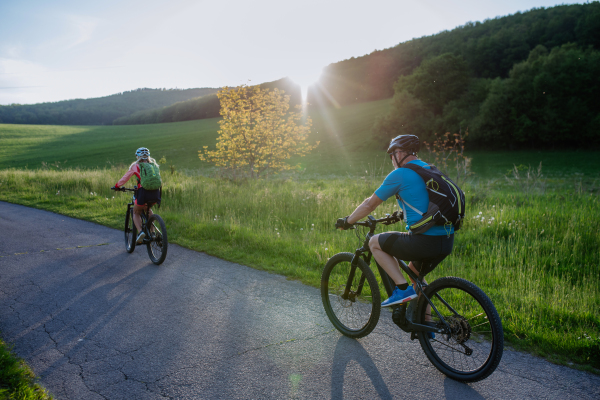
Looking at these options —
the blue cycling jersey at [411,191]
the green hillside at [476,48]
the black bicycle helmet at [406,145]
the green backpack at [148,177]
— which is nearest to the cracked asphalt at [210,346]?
the blue cycling jersey at [411,191]

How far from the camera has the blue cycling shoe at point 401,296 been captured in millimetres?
3117

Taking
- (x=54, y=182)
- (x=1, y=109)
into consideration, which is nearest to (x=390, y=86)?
(x=54, y=182)

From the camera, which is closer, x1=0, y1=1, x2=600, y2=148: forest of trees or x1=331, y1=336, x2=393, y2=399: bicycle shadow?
x1=331, y1=336, x2=393, y2=399: bicycle shadow

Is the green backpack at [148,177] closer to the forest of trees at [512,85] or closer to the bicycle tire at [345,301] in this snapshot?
the bicycle tire at [345,301]

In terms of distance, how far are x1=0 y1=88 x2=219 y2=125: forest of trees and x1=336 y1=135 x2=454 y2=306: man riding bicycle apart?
112104 mm

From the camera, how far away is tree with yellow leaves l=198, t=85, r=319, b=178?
17.0 metres

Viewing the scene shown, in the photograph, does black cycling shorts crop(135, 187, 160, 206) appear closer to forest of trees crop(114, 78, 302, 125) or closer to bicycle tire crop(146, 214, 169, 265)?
bicycle tire crop(146, 214, 169, 265)

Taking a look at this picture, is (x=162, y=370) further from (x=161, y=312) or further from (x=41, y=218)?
(x=41, y=218)

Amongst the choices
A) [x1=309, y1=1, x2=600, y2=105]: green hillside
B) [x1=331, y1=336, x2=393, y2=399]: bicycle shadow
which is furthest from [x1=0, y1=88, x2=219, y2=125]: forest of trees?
[x1=331, y1=336, x2=393, y2=399]: bicycle shadow

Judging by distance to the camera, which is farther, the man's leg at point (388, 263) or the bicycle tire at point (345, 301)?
the bicycle tire at point (345, 301)

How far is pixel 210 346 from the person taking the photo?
3.50m

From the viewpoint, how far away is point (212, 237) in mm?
7906

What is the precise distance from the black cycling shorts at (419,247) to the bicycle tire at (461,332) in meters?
0.20

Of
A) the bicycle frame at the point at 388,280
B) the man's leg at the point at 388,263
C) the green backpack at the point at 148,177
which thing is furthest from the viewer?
the green backpack at the point at 148,177
